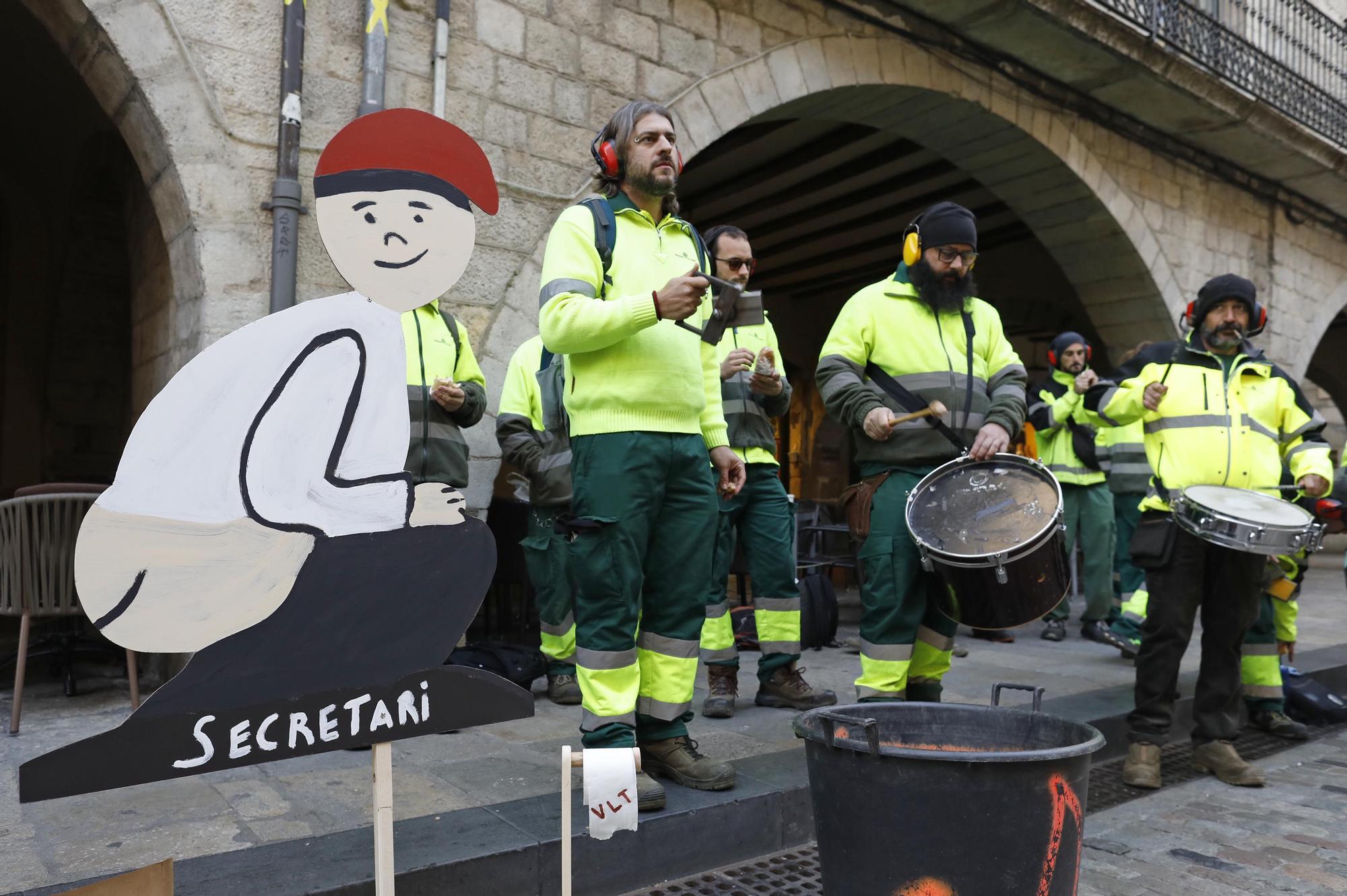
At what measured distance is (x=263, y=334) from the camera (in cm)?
188

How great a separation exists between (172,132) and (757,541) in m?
3.38

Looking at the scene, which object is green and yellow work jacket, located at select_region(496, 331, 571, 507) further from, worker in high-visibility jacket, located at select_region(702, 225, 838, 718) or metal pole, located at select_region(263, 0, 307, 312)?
metal pole, located at select_region(263, 0, 307, 312)

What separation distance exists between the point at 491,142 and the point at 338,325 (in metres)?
3.96

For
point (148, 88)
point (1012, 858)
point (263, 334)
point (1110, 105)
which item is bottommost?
point (1012, 858)

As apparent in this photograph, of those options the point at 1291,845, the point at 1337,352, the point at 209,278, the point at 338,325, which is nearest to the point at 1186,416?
the point at 1291,845

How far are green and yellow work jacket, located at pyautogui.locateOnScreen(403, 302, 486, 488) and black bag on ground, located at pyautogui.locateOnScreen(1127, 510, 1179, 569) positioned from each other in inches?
115

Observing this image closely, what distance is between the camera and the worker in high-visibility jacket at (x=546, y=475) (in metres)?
4.78

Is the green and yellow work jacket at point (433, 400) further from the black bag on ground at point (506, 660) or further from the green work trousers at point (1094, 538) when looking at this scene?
the green work trousers at point (1094, 538)

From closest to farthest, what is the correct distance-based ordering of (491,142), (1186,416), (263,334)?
(263,334)
(1186,416)
(491,142)

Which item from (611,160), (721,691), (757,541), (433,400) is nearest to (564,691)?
(721,691)

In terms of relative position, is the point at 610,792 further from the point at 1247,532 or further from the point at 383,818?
the point at 1247,532

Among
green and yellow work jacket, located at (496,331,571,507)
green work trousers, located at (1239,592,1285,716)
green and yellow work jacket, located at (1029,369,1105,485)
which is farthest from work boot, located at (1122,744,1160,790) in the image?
green and yellow work jacket, located at (1029,369,1105,485)

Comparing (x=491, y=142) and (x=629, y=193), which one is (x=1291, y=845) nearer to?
(x=629, y=193)

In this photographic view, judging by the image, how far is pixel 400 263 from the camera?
2.04 m
